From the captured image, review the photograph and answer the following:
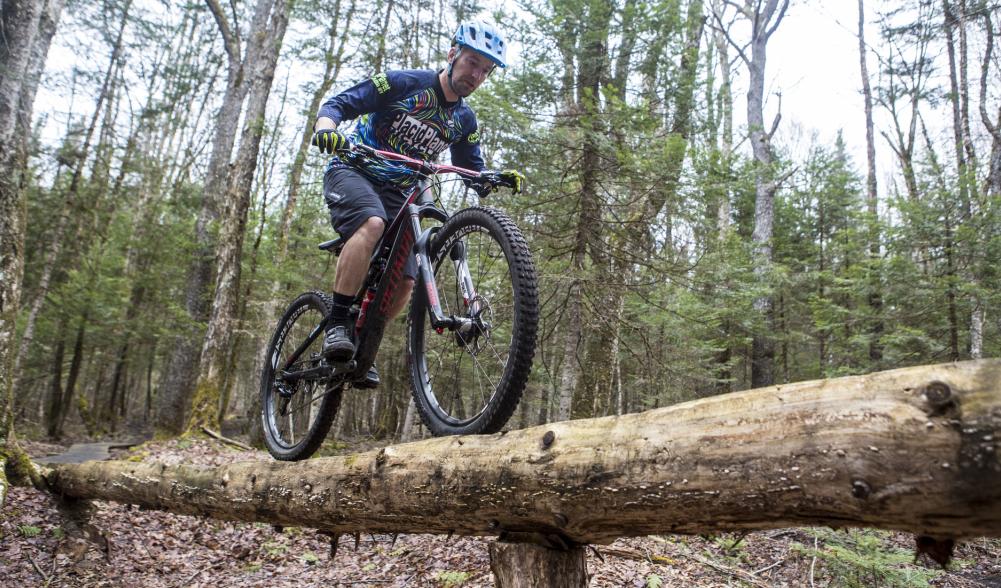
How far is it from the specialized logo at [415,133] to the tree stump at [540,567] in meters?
2.65

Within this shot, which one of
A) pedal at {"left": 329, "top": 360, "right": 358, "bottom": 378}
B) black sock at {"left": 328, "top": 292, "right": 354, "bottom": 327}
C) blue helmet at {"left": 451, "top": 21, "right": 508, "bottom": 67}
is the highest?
blue helmet at {"left": 451, "top": 21, "right": 508, "bottom": 67}

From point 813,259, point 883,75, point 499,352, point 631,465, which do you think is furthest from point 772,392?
point 883,75

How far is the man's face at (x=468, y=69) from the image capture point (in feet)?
11.7

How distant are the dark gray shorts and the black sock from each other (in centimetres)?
40

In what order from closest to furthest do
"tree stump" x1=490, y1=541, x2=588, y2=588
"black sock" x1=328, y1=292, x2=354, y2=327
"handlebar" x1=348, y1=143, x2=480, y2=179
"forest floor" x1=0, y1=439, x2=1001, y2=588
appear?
"tree stump" x1=490, y1=541, x2=588, y2=588 < "handlebar" x1=348, y1=143, x2=480, y2=179 < "black sock" x1=328, y1=292, x2=354, y2=327 < "forest floor" x1=0, y1=439, x2=1001, y2=588

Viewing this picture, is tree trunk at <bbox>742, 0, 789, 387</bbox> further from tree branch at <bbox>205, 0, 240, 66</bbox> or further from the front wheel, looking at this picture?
tree branch at <bbox>205, 0, 240, 66</bbox>

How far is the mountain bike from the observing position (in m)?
2.76

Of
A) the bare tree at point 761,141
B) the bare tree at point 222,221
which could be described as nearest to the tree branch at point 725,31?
the bare tree at point 761,141

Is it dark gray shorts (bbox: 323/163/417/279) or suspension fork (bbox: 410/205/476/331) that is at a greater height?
dark gray shorts (bbox: 323/163/417/279)

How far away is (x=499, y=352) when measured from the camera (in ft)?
10.1

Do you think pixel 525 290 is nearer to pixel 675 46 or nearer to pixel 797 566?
pixel 797 566

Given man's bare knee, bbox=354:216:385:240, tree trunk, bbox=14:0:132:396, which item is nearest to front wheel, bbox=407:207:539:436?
man's bare knee, bbox=354:216:385:240

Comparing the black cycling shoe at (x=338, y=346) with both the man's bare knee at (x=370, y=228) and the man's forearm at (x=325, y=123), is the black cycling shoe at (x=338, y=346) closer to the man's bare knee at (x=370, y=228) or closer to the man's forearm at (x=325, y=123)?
the man's bare knee at (x=370, y=228)

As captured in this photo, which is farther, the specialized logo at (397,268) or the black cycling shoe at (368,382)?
the black cycling shoe at (368,382)
